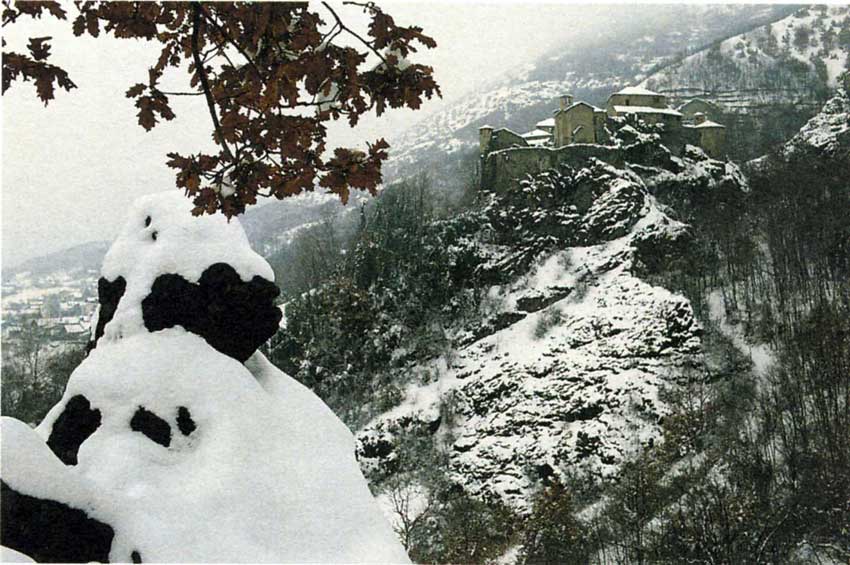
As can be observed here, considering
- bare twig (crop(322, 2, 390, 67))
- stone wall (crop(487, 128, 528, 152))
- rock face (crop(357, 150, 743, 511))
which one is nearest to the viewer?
bare twig (crop(322, 2, 390, 67))

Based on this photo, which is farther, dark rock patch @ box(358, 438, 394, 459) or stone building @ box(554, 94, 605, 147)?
stone building @ box(554, 94, 605, 147)

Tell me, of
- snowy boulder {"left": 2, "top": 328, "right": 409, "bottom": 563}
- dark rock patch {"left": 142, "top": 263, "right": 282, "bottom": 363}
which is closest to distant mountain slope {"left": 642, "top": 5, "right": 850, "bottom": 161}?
dark rock patch {"left": 142, "top": 263, "right": 282, "bottom": 363}

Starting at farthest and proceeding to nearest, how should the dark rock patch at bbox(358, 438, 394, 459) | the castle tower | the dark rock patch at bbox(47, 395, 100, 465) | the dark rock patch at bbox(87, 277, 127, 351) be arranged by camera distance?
1. the castle tower
2. the dark rock patch at bbox(358, 438, 394, 459)
3. the dark rock patch at bbox(87, 277, 127, 351)
4. the dark rock patch at bbox(47, 395, 100, 465)

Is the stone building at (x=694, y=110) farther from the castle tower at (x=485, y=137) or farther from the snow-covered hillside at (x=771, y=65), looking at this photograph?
the castle tower at (x=485, y=137)

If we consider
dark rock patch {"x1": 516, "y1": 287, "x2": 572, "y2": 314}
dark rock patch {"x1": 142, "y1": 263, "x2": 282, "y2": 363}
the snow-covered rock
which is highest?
dark rock patch {"x1": 142, "y1": 263, "x2": 282, "y2": 363}

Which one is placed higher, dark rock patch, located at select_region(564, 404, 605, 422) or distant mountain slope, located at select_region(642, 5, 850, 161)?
distant mountain slope, located at select_region(642, 5, 850, 161)

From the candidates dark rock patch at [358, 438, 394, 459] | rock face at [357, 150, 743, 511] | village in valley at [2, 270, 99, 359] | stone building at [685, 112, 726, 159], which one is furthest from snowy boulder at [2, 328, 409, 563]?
stone building at [685, 112, 726, 159]

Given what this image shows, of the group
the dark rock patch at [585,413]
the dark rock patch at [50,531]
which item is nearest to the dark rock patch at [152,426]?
the dark rock patch at [50,531]

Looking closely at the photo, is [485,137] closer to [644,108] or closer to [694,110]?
[644,108]

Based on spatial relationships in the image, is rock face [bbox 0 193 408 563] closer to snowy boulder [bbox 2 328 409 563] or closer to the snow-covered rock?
snowy boulder [bbox 2 328 409 563]
